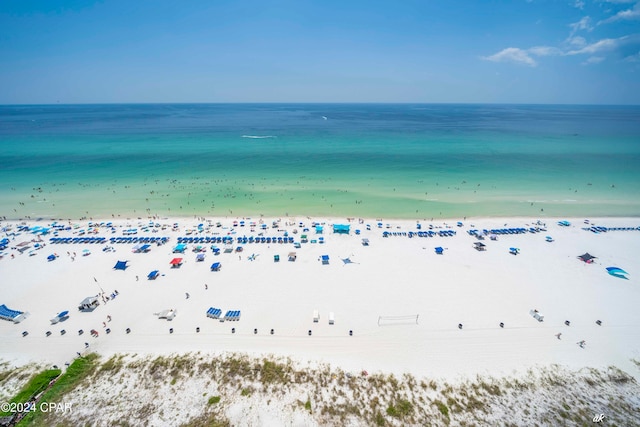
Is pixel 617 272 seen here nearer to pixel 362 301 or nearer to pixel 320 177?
pixel 362 301

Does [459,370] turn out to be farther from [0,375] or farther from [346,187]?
[346,187]

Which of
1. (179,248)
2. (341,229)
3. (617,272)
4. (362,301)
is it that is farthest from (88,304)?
(617,272)

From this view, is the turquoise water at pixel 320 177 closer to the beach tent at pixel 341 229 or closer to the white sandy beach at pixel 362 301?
the beach tent at pixel 341 229

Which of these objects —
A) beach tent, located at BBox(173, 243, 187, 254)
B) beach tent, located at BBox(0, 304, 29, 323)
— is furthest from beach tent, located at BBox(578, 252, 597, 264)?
beach tent, located at BBox(0, 304, 29, 323)

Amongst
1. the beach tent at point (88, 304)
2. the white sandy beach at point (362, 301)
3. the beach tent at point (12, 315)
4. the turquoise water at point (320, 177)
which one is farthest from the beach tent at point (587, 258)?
the beach tent at point (12, 315)

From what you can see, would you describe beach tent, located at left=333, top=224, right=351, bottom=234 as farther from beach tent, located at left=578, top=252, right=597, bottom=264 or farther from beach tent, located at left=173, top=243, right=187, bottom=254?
beach tent, located at left=578, top=252, right=597, bottom=264

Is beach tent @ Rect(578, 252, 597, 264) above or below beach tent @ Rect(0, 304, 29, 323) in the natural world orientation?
above
